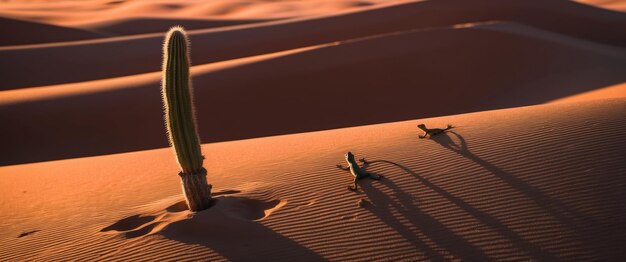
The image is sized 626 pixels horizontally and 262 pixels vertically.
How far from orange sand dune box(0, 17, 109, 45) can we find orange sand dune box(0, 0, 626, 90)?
3091 mm

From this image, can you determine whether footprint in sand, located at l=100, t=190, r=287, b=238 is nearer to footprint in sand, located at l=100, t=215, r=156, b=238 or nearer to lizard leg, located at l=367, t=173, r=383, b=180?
footprint in sand, located at l=100, t=215, r=156, b=238

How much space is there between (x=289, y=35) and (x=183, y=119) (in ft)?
40.3

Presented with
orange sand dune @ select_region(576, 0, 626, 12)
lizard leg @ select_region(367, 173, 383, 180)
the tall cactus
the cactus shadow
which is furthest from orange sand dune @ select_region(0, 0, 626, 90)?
lizard leg @ select_region(367, 173, 383, 180)

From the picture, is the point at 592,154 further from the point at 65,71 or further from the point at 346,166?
the point at 65,71

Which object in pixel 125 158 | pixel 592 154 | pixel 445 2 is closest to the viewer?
pixel 592 154

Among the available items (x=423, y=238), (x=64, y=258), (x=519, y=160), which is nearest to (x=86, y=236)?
(x=64, y=258)

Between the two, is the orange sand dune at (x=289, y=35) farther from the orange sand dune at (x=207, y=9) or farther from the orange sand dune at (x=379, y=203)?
the orange sand dune at (x=379, y=203)

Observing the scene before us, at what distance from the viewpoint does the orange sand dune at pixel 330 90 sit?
9.45m

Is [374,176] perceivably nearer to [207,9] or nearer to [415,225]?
[415,225]

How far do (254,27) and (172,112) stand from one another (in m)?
13.7

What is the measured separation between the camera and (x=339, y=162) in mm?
4945

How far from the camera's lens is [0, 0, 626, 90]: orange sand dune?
13.9 m

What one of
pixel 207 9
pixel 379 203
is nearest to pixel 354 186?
pixel 379 203

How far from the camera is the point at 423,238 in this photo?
368 centimetres
